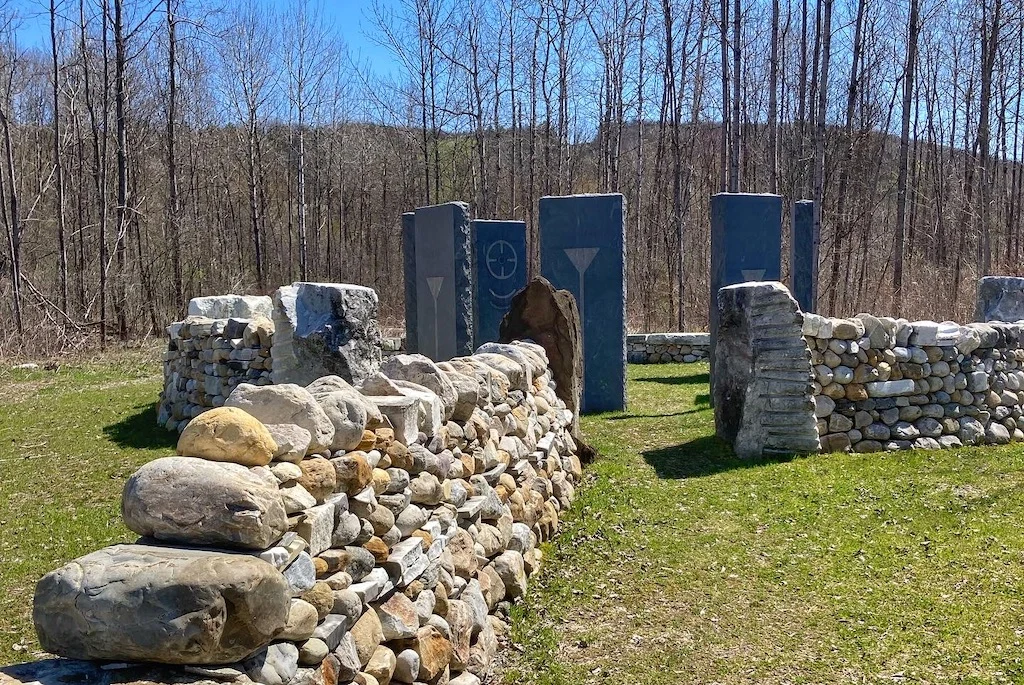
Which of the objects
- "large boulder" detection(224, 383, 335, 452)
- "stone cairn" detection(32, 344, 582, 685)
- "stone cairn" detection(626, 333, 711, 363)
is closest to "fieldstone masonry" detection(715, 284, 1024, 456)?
"stone cairn" detection(32, 344, 582, 685)

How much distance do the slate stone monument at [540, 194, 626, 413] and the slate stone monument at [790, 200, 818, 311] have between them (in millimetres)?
3543

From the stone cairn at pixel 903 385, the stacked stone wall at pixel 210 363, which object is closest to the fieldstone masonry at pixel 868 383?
the stone cairn at pixel 903 385

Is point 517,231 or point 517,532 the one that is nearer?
point 517,532

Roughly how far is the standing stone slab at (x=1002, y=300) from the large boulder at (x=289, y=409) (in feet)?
33.3

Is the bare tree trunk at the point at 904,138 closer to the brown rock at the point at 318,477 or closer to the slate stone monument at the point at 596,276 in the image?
the slate stone monument at the point at 596,276

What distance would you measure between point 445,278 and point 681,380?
13.7ft

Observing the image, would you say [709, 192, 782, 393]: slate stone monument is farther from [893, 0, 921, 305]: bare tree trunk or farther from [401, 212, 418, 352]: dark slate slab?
[893, 0, 921, 305]: bare tree trunk

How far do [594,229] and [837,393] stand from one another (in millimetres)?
3833

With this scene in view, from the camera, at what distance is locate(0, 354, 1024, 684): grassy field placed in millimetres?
3840

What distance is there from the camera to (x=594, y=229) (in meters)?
10.2

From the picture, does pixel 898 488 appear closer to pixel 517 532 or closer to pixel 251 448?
pixel 517 532

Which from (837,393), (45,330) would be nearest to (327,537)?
(837,393)

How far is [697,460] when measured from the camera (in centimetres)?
745

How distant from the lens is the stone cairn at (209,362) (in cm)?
920
